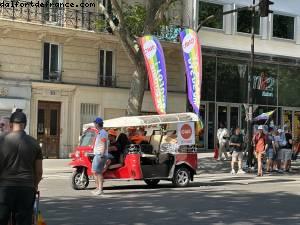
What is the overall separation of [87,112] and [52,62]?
3.22m

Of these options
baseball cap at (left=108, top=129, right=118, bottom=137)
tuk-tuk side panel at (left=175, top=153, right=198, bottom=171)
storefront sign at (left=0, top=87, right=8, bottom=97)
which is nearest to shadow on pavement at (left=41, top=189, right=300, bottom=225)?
tuk-tuk side panel at (left=175, top=153, right=198, bottom=171)

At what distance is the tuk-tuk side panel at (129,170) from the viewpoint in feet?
51.8

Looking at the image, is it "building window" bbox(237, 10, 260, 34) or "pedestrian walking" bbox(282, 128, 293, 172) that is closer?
"pedestrian walking" bbox(282, 128, 293, 172)

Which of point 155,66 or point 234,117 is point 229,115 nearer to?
point 234,117

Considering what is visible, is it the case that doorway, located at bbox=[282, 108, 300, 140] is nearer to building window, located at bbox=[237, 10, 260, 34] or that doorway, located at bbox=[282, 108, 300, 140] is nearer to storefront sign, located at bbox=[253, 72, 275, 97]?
storefront sign, located at bbox=[253, 72, 275, 97]

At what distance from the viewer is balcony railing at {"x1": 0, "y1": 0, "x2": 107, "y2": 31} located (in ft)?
93.5

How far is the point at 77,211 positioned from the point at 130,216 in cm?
119

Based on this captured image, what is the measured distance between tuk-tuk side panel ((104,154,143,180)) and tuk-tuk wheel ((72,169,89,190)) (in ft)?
1.89

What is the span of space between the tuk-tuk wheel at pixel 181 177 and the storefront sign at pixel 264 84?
853 inches

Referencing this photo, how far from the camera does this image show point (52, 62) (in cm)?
3009

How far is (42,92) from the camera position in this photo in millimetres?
29297

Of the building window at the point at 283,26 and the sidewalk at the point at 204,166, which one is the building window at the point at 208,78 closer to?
the building window at the point at 283,26

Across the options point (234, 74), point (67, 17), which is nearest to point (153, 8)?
point (67, 17)

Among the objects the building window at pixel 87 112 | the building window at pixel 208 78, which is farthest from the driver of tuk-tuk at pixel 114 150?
the building window at pixel 208 78
